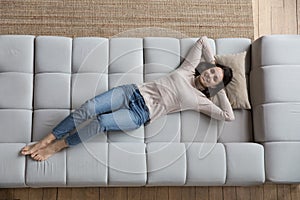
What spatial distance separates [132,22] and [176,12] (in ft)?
1.01

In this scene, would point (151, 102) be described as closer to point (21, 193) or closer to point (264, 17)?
point (21, 193)

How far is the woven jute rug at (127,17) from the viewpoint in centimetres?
263

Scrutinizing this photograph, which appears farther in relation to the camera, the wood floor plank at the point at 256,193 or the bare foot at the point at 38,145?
the wood floor plank at the point at 256,193

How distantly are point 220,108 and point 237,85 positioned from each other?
171 mm

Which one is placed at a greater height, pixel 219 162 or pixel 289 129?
pixel 289 129

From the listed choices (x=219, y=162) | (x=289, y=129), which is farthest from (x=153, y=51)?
(x=289, y=129)

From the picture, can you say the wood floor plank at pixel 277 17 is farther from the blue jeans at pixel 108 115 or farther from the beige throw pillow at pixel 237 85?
the blue jeans at pixel 108 115

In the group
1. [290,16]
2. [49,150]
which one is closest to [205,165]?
[49,150]

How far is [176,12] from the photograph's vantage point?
2750mm

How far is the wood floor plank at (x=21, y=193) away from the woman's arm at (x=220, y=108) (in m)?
1.11

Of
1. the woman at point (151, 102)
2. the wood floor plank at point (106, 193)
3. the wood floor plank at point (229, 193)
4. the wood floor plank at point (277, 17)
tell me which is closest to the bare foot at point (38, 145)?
the woman at point (151, 102)

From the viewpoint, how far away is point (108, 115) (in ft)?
7.17

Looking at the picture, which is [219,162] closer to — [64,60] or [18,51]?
[64,60]

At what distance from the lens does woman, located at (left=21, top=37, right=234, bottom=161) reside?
7.03 feet
